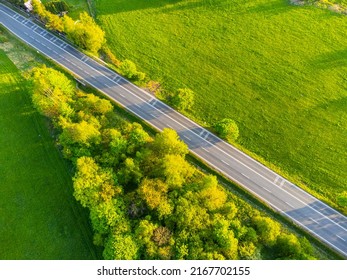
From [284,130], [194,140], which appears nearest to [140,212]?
[194,140]

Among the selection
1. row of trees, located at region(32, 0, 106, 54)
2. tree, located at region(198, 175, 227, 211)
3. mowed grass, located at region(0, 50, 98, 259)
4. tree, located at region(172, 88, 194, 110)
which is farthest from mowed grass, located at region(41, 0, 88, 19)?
tree, located at region(198, 175, 227, 211)

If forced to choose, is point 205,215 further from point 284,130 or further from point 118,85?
point 118,85

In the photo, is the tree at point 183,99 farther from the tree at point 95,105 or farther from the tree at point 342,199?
the tree at point 342,199

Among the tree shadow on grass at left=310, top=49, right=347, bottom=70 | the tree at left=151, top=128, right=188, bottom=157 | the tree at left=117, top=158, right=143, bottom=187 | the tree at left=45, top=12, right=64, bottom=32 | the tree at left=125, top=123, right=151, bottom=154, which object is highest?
the tree shadow on grass at left=310, top=49, right=347, bottom=70

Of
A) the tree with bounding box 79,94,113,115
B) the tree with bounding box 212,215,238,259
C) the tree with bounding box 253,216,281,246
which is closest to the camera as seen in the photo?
the tree with bounding box 212,215,238,259

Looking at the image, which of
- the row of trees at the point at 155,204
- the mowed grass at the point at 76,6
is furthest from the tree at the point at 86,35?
the row of trees at the point at 155,204

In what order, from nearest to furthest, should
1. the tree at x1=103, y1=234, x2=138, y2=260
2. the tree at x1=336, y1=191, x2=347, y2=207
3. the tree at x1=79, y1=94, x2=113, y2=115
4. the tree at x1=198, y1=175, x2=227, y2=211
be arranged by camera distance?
the tree at x1=103, y1=234, x2=138, y2=260
the tree at x1=198, y1=175, x2=227, y2=211
the tree at x1=336, y1=191, x2=347, y2=207
the tree at x1=79, y1=94, x2=113, y2=115

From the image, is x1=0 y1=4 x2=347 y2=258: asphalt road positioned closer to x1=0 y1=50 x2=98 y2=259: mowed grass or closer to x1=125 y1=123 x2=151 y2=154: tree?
x1=125 y1=123 x2=151 y2=154: tree
